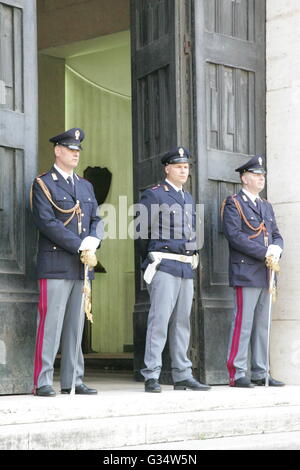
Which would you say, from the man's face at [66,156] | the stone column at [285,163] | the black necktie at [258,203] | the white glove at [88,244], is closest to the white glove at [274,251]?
the black necktie at [258,203]

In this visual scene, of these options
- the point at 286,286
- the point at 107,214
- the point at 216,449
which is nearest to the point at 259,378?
the point at 286,286

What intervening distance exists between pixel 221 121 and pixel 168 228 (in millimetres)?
1634

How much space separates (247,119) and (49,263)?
2899 mm

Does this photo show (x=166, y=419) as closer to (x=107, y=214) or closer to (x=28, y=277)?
(x=28, y=277)

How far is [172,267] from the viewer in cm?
821

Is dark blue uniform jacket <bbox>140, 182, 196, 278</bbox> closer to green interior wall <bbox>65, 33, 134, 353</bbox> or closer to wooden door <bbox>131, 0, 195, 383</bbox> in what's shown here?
wooden door <bbox>131, 0, 195, 383</bbox>

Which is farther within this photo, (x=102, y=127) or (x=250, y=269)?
(x=102, y=127)

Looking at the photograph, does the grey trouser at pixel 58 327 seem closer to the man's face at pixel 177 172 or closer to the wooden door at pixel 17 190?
the wooden door at pixel 17 190

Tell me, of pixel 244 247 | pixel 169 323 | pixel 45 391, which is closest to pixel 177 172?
pixel 244 247

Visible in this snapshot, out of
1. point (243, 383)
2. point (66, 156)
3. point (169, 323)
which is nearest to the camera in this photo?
point (66, 156)

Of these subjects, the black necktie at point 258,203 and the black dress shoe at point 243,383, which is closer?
the black dress shoe at point 243,383

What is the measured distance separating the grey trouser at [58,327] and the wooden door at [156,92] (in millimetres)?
1460

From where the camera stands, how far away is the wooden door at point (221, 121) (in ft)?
30.3

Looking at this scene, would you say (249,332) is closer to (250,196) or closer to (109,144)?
(250,196)
